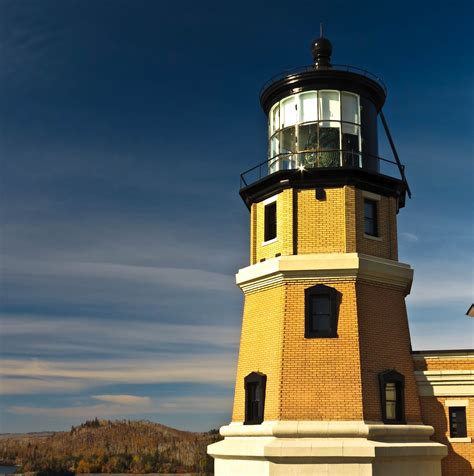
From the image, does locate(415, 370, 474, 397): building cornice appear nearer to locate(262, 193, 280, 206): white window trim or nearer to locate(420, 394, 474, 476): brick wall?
locate(420, 394, 474, 476): brick wall

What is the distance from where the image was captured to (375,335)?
62.6 feet

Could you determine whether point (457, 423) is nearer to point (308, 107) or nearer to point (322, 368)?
point (322, 368)

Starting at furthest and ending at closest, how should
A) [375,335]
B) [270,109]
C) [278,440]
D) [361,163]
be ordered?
1. [270,109]
2. [361,163]
3. [375,335]
4. [278,440]

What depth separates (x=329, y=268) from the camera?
18984 millimetres

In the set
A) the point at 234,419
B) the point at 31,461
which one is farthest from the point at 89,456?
the point at 234,419

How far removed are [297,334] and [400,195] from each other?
19.4ft

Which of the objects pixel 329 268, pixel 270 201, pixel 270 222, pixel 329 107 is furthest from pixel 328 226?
pixel 329 107

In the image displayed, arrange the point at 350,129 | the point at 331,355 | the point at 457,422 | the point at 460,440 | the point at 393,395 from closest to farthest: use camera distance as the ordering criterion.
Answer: the point at 331,355 < the point at 393,395 < the point at 460,440 < the point at 457,422 < the point at 350,129

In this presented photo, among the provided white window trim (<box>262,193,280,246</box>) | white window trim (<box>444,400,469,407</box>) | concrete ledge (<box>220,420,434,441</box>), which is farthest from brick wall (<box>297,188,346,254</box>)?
white window trim (<box>444,400,469,407</box>)

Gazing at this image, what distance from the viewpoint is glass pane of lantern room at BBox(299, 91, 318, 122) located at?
20531 mm

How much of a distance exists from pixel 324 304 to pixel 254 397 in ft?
10.5

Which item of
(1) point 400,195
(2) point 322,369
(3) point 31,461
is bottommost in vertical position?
(3) point 31,461

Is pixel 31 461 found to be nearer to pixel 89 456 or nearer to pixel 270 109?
pixel 89 456

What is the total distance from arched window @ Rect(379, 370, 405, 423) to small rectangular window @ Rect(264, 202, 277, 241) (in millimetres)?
5066
